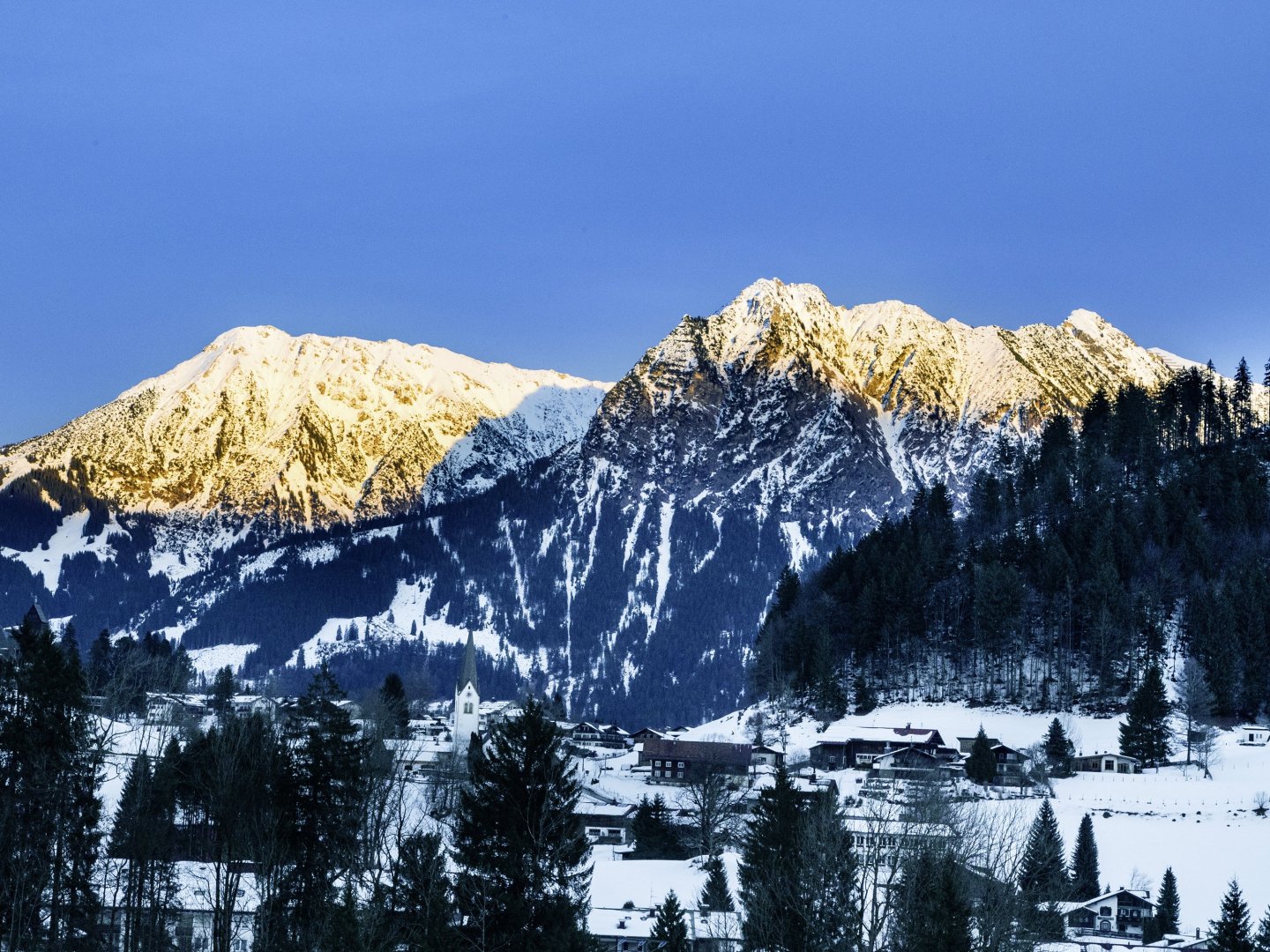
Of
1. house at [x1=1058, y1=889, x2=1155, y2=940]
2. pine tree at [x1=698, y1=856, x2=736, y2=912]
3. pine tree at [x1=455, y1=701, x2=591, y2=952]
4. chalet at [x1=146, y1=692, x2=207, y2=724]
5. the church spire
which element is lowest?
house at [x1=1058, y1=889, x2=1155, y2=940]

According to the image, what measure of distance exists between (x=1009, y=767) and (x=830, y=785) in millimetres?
39761

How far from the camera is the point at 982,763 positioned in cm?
10738

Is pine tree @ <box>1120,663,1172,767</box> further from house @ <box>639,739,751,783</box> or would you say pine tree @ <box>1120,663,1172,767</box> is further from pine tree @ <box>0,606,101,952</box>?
pine tree @ <box>0,606,101,952</box>

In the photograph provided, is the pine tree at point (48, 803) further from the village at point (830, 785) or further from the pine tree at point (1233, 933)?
the pine tree at point (1233, 933)

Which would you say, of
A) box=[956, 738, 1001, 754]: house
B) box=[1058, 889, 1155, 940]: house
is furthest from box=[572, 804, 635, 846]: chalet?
box=[1058, 889, 1155, 940]: house

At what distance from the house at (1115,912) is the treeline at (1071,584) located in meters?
43.0

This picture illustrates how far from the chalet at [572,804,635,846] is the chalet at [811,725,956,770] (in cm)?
2013

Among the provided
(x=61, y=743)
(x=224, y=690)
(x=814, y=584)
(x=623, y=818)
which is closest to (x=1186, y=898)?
(x=623, y=818)

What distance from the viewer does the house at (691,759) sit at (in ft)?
386

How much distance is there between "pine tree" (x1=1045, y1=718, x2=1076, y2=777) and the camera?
108 m

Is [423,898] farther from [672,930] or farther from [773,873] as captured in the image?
[773,873]

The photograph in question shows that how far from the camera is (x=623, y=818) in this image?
336ft

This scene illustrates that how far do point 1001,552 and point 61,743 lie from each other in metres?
105

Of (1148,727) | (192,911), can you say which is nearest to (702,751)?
(1148,727)
